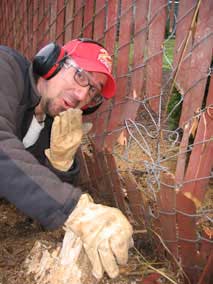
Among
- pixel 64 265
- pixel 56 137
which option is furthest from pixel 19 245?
pixel 56 137

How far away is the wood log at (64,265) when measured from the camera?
1733mm

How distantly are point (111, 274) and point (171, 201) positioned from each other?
38 cm

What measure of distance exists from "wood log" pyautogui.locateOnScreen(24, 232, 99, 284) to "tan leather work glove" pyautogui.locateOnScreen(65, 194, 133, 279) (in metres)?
0.23

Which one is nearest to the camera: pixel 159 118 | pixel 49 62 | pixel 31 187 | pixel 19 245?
pixel 31 187

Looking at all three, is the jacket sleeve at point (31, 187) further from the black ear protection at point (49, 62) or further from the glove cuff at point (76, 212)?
the black ear protection at point (49, 62)

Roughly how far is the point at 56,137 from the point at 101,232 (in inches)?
32.0

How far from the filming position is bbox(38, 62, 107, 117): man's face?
1.93 meters

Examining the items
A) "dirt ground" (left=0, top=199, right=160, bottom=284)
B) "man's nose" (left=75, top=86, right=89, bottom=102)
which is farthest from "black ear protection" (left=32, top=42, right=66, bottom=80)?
"dirt ground" (left=0, top=199, right=160, bottom=284)

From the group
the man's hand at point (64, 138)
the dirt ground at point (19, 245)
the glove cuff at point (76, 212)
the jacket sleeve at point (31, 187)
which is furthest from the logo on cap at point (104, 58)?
the dirt ground at point (19, 245)

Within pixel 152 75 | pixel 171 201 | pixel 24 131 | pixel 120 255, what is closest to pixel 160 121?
pixel 152 75

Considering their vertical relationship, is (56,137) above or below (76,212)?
above

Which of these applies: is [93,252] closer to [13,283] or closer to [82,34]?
[13,283]

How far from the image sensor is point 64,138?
7.14 ft

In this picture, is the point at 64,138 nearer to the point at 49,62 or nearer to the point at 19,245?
the point at 49,62
